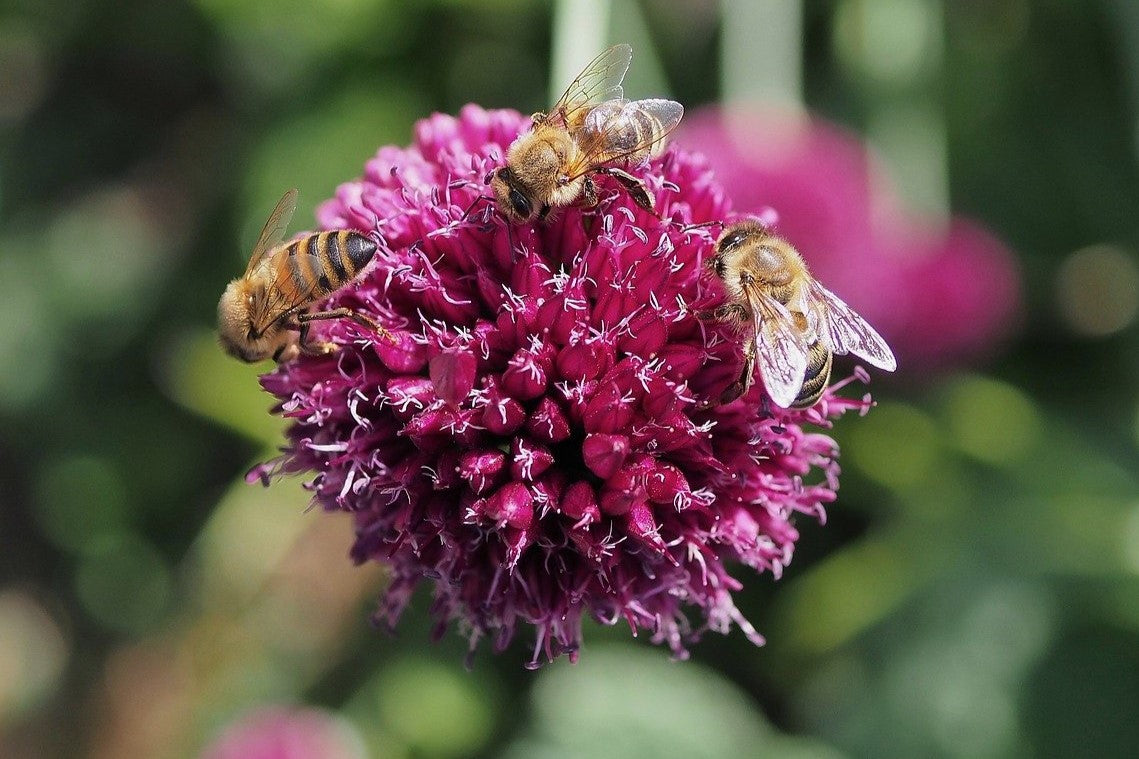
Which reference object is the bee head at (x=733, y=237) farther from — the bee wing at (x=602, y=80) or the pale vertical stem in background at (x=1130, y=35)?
the pale vertical stem in background at (x=1130, y=35)

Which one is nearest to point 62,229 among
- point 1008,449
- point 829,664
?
point 829,664

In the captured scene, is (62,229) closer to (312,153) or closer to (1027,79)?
(312,153)

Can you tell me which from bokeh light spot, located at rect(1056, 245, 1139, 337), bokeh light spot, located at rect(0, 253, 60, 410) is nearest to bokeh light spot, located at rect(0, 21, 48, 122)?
bokeh light spot, located at rect(0, 253, 60, 410)

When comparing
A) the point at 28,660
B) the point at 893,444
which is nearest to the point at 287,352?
the point at 893,444

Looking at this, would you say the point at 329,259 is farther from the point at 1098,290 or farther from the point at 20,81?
the point at 20,81

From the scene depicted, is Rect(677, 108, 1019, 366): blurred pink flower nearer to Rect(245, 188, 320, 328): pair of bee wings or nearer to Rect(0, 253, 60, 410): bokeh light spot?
Rect(245, 188, 320, 328): pair of bee wings
